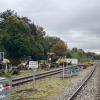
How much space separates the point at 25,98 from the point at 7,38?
47853 mm

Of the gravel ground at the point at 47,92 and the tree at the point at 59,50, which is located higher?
the tree at the point at 59,50

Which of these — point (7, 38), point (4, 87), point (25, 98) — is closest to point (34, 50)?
point (7, 38)

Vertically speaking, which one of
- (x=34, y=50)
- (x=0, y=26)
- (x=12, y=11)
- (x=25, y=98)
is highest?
(x=12, y=11)

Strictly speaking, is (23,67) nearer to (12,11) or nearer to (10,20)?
(10,20)

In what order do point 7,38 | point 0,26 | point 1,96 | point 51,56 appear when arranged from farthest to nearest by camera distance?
point 51,56 → point 0,26 → point 7,38 → point 1,96

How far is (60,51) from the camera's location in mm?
133250

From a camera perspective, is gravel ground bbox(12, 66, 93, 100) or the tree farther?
the tree

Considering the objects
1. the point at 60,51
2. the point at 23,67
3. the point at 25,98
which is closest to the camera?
the point at 25,98

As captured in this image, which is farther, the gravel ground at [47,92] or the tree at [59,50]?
the tree at [59,50]

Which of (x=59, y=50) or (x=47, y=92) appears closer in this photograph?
(x=47, y=92)

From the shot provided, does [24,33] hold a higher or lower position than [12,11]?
lower

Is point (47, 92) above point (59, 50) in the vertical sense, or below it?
below

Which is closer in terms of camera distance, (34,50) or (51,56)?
(34,50)

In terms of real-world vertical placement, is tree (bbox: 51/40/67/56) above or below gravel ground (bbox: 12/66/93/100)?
above
